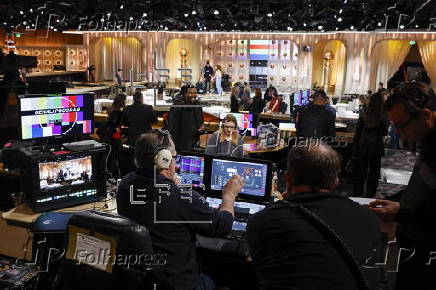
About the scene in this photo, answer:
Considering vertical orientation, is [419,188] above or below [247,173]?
above

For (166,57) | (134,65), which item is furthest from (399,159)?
(134,65)

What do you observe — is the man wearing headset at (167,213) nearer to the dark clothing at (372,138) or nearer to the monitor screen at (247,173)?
the monitor screen at (247,173)

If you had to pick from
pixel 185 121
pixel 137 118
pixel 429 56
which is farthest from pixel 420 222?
pixel 429 56

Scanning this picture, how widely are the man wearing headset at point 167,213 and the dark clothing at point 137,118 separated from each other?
424 centimetres

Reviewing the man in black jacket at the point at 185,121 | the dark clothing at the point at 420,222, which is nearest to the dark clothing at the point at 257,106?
the man in black jacket at the point at 185,121

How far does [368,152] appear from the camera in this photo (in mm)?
6316

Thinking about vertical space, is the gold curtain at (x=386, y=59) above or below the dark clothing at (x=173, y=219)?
above

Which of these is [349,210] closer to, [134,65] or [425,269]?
[425,269]

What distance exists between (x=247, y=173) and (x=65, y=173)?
1510mm

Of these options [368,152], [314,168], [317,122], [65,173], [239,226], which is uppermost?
[314,168]

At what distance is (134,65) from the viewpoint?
25.0m

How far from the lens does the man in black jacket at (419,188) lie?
2260 millimetres

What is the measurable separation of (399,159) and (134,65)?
17.3m

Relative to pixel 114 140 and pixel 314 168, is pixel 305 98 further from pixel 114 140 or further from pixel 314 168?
pixel 314 168
